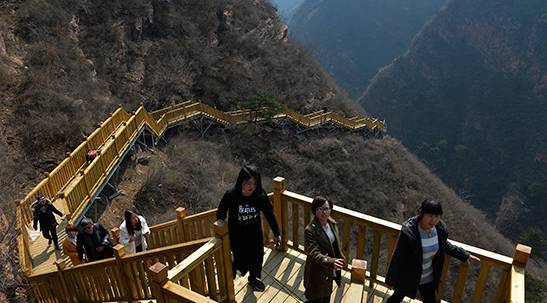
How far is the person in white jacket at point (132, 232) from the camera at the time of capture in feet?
18.3

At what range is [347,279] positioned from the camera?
185 inches

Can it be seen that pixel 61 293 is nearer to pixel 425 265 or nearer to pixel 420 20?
pixel 425 265

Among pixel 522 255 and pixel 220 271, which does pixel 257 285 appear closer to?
pixel 220 271

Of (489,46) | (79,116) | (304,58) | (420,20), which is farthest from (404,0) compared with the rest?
(79,116)

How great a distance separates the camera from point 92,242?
5730mm

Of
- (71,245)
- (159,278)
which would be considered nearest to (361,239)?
(159,278)

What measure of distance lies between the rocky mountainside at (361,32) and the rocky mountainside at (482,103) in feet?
76.0

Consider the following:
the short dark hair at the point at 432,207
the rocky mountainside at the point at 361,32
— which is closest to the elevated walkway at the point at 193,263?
the short dark hair at the point at 432,207

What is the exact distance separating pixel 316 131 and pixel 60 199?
69.0 ft

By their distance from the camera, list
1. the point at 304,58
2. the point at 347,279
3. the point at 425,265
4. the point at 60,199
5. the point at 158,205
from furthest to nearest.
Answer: the point at 304,58 → the point at 158,205 → the point at 60,199 → the point at 347,279 → the point at 425,265

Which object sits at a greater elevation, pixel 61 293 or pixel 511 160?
pixel 511 160

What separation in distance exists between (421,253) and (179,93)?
2169 centimetres

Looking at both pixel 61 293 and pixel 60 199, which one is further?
pixel 60 199

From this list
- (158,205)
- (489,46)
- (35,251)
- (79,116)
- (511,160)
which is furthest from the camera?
(489,46)
